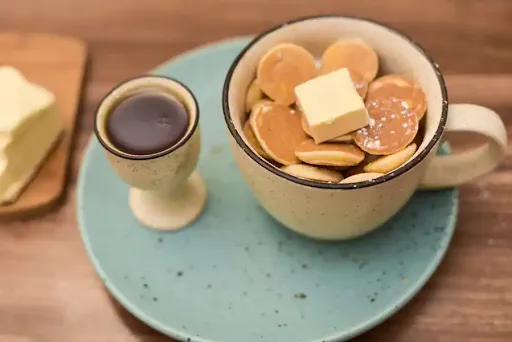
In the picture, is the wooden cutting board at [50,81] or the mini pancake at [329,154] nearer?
the mini pancake at [329,154]

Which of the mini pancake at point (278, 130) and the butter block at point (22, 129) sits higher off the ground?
the mini pancake at point (278, 130)

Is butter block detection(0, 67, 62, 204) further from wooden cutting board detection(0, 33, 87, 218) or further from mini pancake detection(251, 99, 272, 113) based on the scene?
mini pancake detection(251, 99, 272, 113)

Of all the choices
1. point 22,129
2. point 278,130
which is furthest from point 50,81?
point 278,130

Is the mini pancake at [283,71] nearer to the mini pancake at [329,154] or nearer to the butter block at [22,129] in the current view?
the mini pancake at [329,154]

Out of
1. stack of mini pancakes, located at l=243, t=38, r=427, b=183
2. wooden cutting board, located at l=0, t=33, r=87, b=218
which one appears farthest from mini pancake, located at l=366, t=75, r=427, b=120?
wooden cutting board, located at l=0, t=33, r=87, b=218

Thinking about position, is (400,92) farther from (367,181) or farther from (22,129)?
(22,129)

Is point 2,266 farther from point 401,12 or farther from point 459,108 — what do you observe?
point 401,12

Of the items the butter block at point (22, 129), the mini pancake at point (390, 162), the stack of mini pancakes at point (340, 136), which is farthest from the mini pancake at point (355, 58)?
the butter block at point (22, 129)
